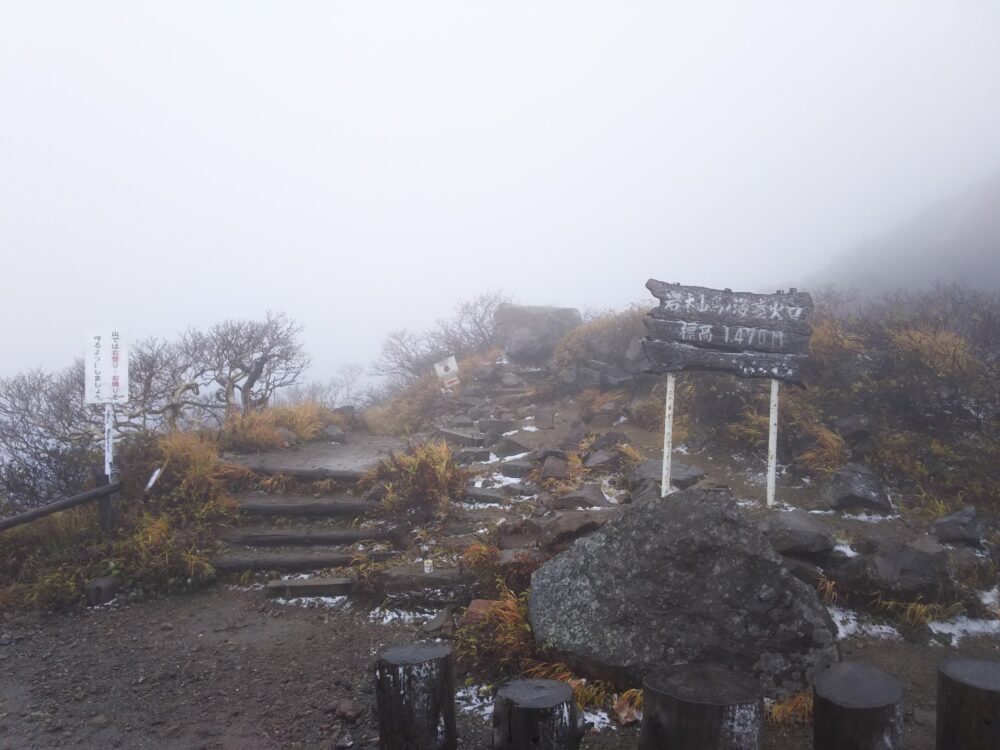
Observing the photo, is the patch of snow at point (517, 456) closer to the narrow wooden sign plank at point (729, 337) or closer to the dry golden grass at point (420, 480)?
the dry golden grass at point (420, 480)

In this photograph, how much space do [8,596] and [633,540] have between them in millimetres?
6336

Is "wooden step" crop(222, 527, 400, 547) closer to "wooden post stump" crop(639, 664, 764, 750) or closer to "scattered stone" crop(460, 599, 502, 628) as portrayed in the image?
"scattered stone" crop(460, 599, 502, 628)

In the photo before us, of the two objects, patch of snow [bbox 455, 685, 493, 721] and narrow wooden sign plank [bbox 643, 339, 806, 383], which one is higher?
narrow wooden sign plank [bbox 643, 339, 806, 383]

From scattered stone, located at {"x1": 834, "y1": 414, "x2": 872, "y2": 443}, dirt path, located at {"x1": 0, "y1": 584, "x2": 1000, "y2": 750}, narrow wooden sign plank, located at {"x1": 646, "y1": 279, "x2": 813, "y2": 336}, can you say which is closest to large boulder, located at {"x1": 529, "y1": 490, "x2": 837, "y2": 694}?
dirt path, located at {"x1": 0, "y1": 584, "x2": 1000, "y2": 750}

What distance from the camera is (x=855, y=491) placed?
24.4 ft

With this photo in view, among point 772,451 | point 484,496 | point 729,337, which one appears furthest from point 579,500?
point 729,337

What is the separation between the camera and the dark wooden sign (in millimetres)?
7898

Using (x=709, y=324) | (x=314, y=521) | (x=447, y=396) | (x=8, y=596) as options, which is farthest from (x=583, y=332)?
(x=8, y=596)

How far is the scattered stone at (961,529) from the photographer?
6.49 m

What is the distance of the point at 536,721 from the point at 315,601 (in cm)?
392

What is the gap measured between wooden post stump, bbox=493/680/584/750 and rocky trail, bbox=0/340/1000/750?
3.29 ft

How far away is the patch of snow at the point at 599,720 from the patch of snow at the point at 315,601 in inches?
116

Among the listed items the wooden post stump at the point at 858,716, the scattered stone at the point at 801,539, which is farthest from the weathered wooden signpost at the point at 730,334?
the wooden post stump at the point at 858,716

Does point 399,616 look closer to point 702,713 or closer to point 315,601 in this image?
point 315,601
